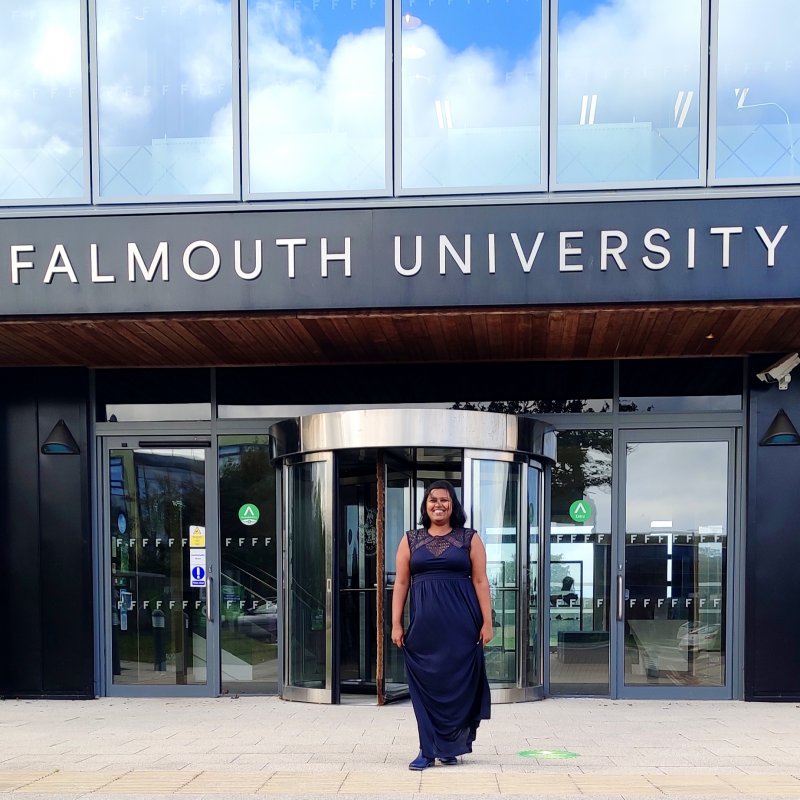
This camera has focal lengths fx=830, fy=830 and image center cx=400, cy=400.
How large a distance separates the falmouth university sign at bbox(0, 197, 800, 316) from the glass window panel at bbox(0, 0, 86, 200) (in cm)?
59

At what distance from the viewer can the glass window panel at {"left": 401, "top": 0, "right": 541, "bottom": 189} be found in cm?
636

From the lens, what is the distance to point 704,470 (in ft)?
24.3

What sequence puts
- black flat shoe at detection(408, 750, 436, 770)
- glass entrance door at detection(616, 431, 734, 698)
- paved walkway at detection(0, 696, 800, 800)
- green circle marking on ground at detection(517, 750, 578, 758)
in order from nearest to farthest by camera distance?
paved walkway at detection(0, 696, 800, 800)
black flat shoe at detection(408, 750, 436, 770)
green circle marking on ground at detection(517, 750, 578, 758)
glass entrance door at detection(616, 431, 734, 698)

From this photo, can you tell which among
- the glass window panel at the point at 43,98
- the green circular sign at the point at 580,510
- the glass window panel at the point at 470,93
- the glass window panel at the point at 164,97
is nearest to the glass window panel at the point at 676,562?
the green circular sign at the point at 580,510

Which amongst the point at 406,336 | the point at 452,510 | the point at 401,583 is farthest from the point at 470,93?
the point at 401,583

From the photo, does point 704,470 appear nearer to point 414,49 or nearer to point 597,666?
point 597,666

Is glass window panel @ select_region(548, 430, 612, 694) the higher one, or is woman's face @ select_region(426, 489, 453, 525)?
woman's face @ select_region(426, 489, 453, 525)

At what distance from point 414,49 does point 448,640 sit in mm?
4479

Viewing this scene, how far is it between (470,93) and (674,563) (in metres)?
4.38

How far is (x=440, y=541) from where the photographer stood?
4.43 metres

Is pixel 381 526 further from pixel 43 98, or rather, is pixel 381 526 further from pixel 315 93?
pixel 43 98

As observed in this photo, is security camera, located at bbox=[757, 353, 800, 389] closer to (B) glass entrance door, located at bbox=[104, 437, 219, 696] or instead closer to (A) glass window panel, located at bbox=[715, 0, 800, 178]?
(A) glass window panel, located at bbox=[715, 0, 800, 178]

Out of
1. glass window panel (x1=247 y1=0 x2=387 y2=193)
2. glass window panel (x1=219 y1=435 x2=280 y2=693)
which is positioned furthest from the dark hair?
glass window panel (x1=219 y1=435 x2=280 y2=693)

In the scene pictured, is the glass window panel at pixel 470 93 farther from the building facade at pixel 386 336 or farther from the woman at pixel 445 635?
the woman at pixel 445 635
